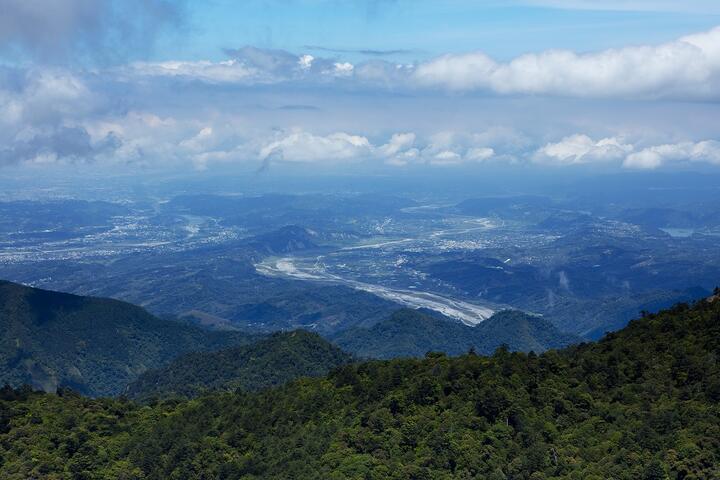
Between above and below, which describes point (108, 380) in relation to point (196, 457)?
below

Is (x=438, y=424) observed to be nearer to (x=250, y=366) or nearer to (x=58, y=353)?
(x=250, y=366)

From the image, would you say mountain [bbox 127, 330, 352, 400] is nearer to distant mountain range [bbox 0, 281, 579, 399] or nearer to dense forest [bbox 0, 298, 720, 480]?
distant mountain range [bbox 0, 281, 579, 399]

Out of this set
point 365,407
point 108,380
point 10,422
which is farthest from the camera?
point 108,380

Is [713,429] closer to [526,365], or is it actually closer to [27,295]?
[526,365]

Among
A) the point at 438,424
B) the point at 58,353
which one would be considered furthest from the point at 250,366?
the point at 438,424

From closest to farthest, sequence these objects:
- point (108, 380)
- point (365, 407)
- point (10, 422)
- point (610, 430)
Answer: point (610, 430), point (365, 407), point (10, 422), point (108, 380)

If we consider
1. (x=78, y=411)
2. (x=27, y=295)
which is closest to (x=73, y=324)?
(x=27, y=295)

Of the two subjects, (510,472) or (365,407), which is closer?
(510,472)
